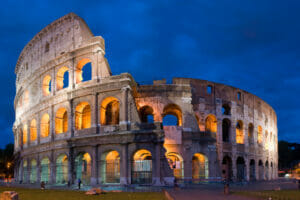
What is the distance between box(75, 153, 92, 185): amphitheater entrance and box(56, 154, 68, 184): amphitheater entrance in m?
1.46

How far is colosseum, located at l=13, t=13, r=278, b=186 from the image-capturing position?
25281mm

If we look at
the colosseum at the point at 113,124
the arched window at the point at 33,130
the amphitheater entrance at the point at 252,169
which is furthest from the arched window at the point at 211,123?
the arched window at the point at 33,130

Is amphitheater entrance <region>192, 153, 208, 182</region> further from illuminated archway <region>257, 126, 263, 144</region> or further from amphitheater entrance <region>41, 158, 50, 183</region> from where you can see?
amphitheater entrance <region>41, 158, 50, 183</region>

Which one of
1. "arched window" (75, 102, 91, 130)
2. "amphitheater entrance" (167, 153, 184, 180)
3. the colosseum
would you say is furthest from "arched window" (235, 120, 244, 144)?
"arched window" (75, 102, 91, 130)

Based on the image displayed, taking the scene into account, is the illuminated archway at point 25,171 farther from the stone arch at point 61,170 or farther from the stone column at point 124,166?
the stone column at point 124,166

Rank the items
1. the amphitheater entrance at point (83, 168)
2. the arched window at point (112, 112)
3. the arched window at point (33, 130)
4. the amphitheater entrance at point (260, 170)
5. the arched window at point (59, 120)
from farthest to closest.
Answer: the amphitheater entrance at point (260, 170)
the arched window at point (33, 130)
the arched window at point (59, 120)
the arched window at point (112, 112)
the amphitheater entrance at point (83, 168)

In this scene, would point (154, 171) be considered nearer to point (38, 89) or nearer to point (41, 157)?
point (41, 157)

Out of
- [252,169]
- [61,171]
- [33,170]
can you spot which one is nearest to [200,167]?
[252,169]

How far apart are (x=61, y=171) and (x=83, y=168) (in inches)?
85.9

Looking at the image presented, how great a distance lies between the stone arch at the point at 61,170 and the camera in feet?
94.6

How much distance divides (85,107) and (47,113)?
3869 mm

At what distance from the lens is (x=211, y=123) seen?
3447 centimetres

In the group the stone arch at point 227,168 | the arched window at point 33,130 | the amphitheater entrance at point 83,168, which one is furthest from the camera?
the arched window at point 33,130

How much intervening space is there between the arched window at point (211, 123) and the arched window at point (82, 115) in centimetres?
1273
